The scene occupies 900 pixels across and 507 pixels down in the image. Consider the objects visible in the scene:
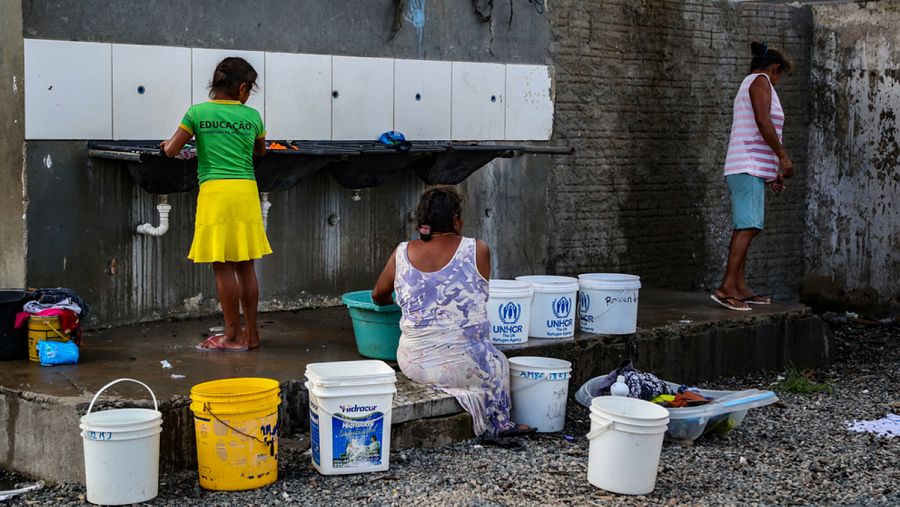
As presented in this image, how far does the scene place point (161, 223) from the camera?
23.0ft

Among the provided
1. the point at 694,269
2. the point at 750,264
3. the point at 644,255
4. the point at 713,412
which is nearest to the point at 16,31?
the point at 713,412

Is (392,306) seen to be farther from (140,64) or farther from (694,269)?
(694,269)

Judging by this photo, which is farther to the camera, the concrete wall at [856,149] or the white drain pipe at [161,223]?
the concrete wall at [856,149]

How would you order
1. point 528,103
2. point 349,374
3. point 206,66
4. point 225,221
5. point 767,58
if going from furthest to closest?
point 528,103
point 767,58
point 206,66
point 225,221
point 349,374

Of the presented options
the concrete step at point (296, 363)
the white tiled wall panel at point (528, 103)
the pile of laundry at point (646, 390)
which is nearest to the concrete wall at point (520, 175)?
the white tiled wall panel at point (528, 103)

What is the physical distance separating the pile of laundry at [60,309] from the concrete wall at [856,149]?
7.66m

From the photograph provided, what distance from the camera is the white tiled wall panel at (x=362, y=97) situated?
7.92 meters

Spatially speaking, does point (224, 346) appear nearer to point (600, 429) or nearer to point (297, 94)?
point (297, 94)

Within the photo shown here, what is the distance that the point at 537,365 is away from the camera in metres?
6.21

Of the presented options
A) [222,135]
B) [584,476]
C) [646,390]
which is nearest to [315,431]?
[584,476]

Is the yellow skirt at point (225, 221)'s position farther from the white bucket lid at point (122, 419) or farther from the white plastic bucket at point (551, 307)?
the white plastic bucket at point (551, 307)

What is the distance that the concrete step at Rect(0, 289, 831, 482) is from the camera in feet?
17.3

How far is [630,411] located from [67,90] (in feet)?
12.3

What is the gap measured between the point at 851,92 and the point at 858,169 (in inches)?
29.4
